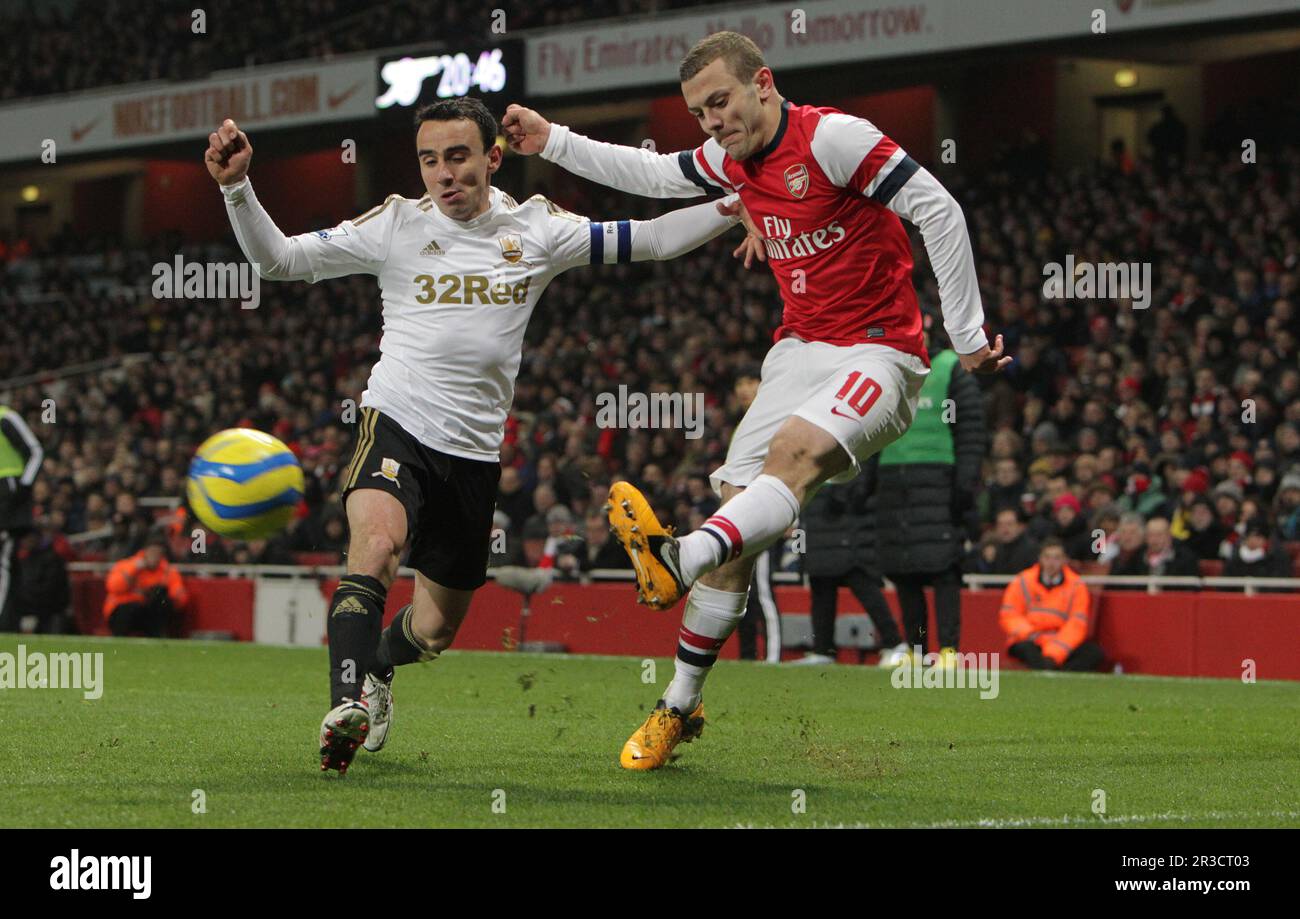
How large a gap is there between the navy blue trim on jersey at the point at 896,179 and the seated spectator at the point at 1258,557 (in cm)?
794

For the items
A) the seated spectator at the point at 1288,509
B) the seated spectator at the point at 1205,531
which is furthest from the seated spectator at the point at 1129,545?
the seated spectator at the point at 1288,509

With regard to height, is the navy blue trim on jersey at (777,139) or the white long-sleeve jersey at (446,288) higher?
the navy blue trim on jersey at (777,139)

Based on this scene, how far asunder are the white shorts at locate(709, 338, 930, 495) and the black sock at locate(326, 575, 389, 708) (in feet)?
4.07

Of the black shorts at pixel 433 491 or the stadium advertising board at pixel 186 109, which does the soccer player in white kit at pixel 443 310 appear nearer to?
the black shorts at pixel 433 491

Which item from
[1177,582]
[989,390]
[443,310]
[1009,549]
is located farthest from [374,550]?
[989,390]

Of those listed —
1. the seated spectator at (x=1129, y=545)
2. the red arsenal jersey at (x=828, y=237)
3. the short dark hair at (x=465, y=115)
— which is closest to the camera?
the red arsenal jersey at (x=828, y=237)

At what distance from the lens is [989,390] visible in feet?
60.8

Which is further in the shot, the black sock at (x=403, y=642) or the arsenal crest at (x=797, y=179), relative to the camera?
the black sock at (x=403, y=642)

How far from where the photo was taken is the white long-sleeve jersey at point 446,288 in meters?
6.68

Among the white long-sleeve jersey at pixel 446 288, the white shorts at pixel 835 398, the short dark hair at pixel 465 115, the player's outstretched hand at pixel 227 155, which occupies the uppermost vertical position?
the short dark hair at pixel 465 115

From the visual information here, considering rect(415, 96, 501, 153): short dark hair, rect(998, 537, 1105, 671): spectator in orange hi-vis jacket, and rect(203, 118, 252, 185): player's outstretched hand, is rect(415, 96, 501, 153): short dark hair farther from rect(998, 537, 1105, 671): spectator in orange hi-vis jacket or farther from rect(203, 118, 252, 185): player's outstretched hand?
rect(998, 537, 1105, 671): spectator in orange hi-vis jacket

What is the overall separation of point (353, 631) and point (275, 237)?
4.94 feet

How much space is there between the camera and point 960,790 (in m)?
5.97

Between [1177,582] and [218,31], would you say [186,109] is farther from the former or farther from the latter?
[1177,582]
